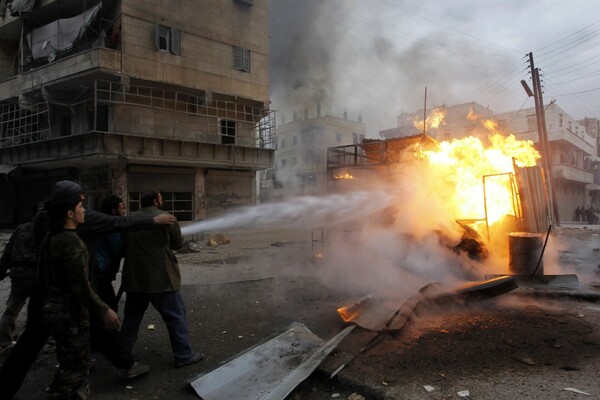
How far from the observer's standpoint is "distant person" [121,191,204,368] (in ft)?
11.6

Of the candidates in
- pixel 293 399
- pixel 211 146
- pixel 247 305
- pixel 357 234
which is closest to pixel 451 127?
pixel 211 146

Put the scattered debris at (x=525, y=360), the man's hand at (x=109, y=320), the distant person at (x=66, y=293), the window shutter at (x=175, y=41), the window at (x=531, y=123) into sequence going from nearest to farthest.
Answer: the distant person at (x=66, y=293) → the man's hand at (x=109, y=320) → the scattered debris at (x=525, y=360) → the window shutter at (x=175, y=41) → the window at (x=531, y=123)

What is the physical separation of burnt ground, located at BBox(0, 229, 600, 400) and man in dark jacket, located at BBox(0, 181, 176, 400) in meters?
0.39

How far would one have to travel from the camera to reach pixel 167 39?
712 inches

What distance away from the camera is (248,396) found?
3.05 meters

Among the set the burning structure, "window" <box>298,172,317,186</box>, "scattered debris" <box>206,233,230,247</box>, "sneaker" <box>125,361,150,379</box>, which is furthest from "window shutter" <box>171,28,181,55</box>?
"sneaker" <box>125,361,150,379</box>

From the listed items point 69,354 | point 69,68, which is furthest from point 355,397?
point 69,68

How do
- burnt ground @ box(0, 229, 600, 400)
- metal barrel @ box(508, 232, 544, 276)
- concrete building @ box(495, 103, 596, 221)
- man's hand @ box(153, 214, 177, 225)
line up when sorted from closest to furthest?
burnt ground @ box(0, 229, 600, 400) < man's hand @ box(153, 214, 177, 225) < metal barrel @ box(508, 232, 544, 276) < concrete building @ box(495, 103, 596, 221)

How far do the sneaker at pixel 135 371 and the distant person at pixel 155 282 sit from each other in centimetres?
28

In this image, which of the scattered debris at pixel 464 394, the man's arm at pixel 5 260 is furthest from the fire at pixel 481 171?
the man's arm at pixel 5 260

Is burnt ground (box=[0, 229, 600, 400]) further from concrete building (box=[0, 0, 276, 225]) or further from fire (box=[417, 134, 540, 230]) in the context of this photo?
concrete building (box=[0, 0, 276, 225])

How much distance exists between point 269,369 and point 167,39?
18.5 m

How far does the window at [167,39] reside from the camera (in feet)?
58.2

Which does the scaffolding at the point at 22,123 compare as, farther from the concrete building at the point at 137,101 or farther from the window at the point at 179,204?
the window at the point at 179,204
